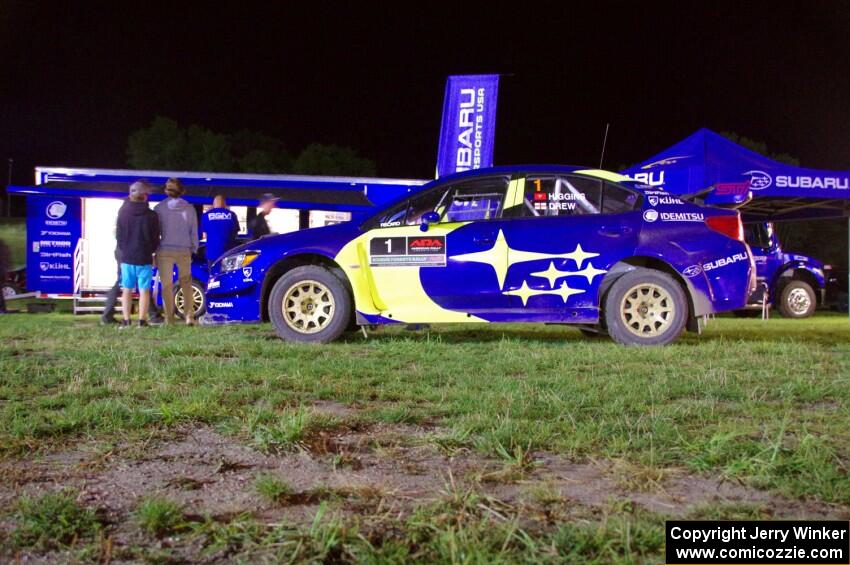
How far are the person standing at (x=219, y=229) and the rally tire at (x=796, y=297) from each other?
33.9ft

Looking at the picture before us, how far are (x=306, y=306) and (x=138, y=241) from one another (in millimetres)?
2948

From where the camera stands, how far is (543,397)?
369cm

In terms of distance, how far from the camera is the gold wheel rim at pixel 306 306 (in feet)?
21.4

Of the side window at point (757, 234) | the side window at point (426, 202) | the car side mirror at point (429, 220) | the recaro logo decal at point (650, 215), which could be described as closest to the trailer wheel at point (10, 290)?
the side window at point (426, 202)

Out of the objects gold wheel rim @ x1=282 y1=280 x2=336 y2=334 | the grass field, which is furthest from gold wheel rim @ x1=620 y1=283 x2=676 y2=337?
gold wheel rim @ x1=282 y1=280 x2=336 y2=334

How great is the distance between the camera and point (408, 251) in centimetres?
641

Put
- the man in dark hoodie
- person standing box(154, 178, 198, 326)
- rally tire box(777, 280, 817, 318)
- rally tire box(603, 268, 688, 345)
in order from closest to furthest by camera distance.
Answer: rally tire box(603, 268, 688, 345) < the man in dark hoodie < person standing box(154, 178, 198, 326) < rally tire box(777, 280, 817, 318)

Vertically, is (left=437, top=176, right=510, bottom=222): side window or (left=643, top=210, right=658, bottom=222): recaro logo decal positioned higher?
(left=437, top=176, right=510, bottom=222): side window

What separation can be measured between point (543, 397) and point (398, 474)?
51.8 inches

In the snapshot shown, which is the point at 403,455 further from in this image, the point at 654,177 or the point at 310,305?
the point at 654,177

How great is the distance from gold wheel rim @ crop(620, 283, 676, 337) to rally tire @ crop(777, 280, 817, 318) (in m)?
9.02

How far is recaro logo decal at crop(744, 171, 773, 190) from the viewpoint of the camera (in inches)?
442

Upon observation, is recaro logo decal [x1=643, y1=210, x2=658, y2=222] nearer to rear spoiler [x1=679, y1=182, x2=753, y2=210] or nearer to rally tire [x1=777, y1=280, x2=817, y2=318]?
rear spoiler [x1=679, y1=182, x2=753, y2=210]

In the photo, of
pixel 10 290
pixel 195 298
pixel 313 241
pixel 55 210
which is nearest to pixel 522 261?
pixel 313 241
